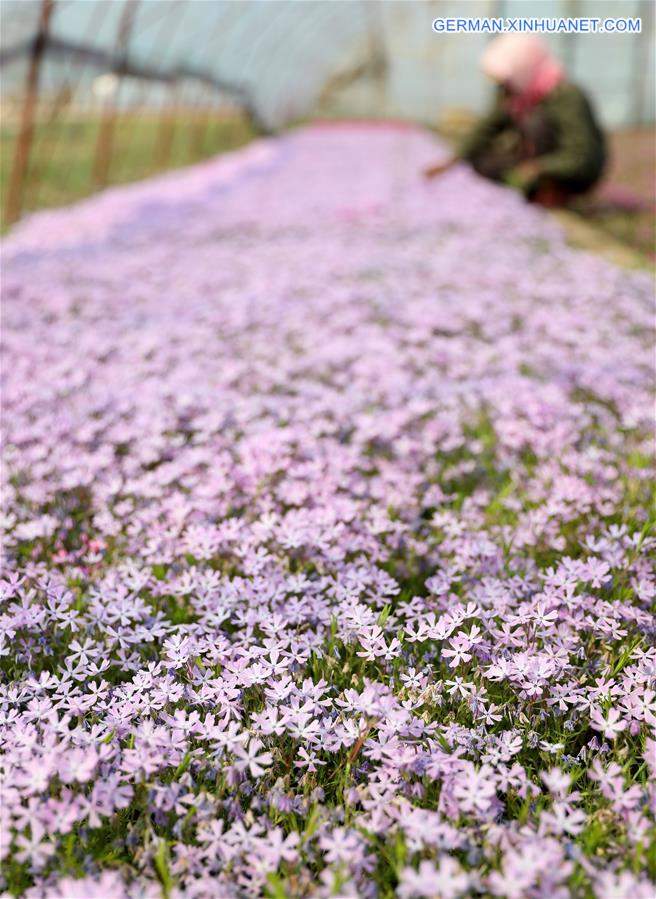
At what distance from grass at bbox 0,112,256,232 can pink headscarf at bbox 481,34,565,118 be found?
7.40 m

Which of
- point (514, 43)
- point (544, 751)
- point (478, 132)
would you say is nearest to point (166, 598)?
point (544, 751)

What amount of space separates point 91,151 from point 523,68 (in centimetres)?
1543

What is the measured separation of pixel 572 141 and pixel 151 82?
12529 mm

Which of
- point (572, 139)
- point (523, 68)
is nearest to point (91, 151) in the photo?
point (523, 68)

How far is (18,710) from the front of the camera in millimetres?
2102

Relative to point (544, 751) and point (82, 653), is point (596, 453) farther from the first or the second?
point (82, 653)

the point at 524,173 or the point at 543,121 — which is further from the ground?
the point at 543,121

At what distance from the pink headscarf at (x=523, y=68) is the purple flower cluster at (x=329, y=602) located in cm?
697

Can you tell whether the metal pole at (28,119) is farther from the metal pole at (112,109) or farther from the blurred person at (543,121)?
the blurred person at (543,121)

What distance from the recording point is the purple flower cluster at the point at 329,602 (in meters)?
1.69

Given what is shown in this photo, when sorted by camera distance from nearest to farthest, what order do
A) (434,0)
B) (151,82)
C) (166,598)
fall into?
(166,598) → (151,82) → (434,0)

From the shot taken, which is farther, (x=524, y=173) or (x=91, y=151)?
(x=91, y=151)

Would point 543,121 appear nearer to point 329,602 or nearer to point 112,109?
point 112,109

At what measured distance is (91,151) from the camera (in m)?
23.3
